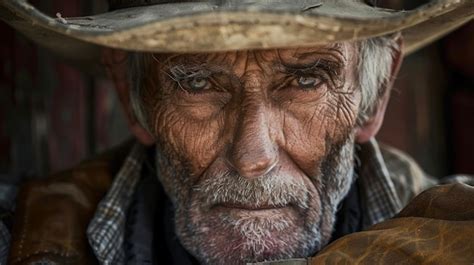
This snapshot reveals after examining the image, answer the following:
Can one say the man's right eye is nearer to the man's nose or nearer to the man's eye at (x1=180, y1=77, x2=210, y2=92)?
the man's eye at (x1=180, y1=77, x2=210, y2=92)

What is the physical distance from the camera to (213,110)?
2.21 metres

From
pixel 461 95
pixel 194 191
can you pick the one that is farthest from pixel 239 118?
pixel 461 95

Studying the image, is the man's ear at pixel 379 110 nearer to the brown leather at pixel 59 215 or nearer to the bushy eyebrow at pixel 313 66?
the bushy eyebrow at pixel 313 66

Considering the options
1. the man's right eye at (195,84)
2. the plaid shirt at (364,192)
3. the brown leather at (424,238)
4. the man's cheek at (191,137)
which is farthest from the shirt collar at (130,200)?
the brown leather at (424,238)

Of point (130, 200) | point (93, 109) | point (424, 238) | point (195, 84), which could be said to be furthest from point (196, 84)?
point (93, 109)

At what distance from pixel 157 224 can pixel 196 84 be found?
21.4 inches

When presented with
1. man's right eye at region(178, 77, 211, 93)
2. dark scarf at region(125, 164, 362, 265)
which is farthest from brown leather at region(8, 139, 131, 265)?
man's right eye at region(178, 77, 211, 93)

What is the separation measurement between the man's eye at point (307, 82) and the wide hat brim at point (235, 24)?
0.81ft

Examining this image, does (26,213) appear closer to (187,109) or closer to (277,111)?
(187,109)

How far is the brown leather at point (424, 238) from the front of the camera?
6.03 ft

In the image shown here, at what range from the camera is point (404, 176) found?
113 inches

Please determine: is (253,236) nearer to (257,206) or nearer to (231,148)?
(257,206)

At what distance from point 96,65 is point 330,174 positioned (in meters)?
0.99

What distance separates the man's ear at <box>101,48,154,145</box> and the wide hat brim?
558 mm
